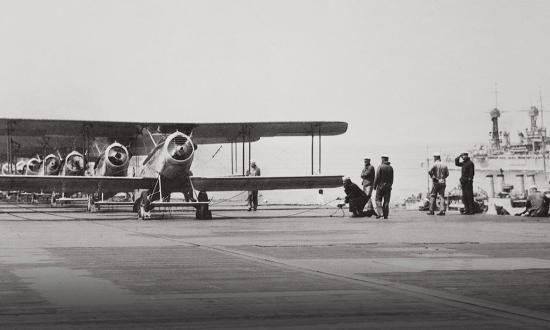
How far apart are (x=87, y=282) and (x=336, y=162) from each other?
143384mm

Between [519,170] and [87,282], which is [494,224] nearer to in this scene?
[87,282]

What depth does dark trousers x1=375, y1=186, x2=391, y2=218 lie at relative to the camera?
23938mm

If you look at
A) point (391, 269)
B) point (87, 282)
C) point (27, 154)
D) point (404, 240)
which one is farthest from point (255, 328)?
point (27, 154)

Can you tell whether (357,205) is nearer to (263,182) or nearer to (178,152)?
(263,182)

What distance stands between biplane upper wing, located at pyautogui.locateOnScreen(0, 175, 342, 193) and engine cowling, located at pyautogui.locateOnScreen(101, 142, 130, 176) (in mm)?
3379

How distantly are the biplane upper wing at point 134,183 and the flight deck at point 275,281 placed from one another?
1017cm

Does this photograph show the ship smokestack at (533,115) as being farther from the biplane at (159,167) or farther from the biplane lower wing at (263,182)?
the biplane lower wing at (263,182)

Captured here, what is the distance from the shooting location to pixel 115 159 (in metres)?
30.6

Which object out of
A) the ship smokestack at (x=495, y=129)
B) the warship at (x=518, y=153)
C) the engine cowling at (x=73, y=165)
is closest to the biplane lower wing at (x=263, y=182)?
the engine cowling at (x=73, y=165)

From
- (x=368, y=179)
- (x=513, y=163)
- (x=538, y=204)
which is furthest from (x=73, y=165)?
(x=513, y=163)

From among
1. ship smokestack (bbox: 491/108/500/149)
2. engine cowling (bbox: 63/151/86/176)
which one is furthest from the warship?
engine cowling (bbox: 63/151/86/176)

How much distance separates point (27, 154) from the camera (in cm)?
5450

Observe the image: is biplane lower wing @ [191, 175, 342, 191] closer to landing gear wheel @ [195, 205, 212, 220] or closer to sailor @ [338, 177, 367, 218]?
sailor @ [338, 177, 367, 218]

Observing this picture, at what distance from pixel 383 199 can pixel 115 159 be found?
1062 cm
